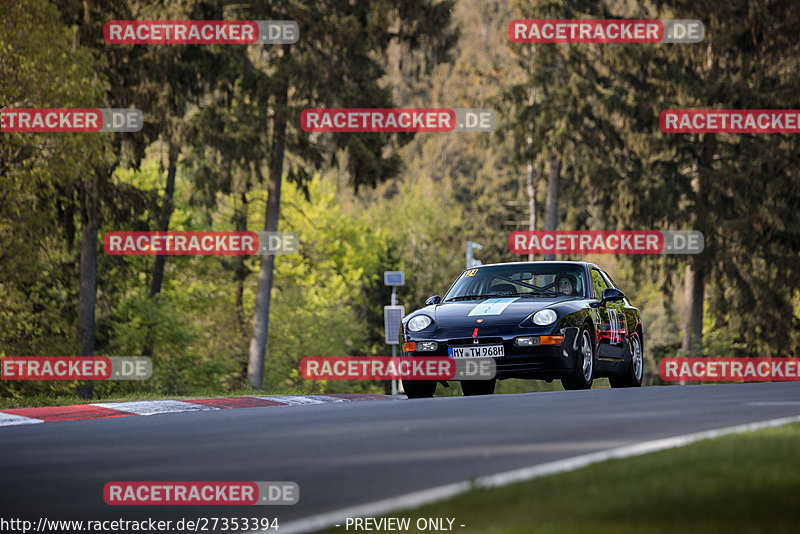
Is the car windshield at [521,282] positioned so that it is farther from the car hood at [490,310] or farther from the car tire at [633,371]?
the car tire at [633,371]

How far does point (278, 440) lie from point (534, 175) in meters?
46.3

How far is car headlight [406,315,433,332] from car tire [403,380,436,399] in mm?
706

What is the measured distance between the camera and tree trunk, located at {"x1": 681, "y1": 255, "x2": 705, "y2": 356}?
127 ft

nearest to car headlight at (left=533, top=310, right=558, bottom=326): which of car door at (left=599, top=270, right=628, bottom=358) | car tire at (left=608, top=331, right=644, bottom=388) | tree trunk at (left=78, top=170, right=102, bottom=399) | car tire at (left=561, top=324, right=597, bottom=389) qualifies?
car tire at (left=561, top=324, right=597, bottom=389)

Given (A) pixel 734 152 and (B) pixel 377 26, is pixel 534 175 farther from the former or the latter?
(B) pixel 377 26

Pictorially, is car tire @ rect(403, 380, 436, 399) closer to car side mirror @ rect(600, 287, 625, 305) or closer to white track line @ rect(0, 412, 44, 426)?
car side mirror @ rect(600, 287, 625, 305)

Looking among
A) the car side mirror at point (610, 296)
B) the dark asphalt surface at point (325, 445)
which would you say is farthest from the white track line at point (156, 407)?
the car side mirror at point (610, 296)

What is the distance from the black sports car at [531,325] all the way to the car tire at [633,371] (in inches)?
2.2

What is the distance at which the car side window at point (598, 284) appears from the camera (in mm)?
16041

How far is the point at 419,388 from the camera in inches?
589

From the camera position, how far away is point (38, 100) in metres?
22.0

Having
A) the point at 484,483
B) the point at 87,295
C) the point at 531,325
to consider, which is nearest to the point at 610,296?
the point at 531,325

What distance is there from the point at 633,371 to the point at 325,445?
9700 millimetres

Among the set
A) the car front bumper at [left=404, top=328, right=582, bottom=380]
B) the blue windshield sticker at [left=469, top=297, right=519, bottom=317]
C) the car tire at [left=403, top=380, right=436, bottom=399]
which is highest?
the blue windshield sticker at [left=469, top=297, right=519, bottom=317]
